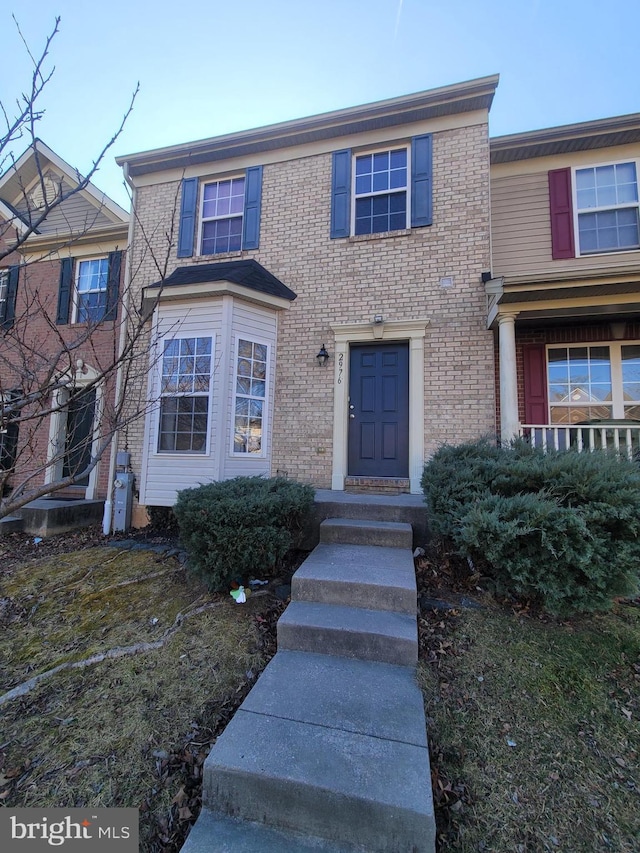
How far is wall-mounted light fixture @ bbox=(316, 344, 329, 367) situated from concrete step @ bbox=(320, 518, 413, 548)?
9.34ft

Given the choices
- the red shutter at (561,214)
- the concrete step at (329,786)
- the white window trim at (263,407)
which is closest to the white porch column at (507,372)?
the red shutter at (561,214)

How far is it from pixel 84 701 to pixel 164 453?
383 centimetres

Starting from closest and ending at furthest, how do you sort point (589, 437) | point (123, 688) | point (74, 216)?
1. point (123, 688)
2. point (589, 437)
3. point (74, 216)

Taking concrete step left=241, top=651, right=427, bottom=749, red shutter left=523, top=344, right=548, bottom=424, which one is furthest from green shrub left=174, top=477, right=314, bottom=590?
red shutter left=523, top=344, right=548, bottom=424

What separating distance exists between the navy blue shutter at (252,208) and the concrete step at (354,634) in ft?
→ 20.2

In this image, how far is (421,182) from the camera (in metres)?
6.19

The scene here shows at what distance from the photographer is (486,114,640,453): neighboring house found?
6.12 m

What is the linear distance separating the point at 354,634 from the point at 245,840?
1211 millimetres

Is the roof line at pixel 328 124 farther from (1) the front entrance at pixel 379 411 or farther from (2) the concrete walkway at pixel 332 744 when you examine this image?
(2) the concrete walkway at pixel 332 744

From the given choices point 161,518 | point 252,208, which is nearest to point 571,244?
point 252,208

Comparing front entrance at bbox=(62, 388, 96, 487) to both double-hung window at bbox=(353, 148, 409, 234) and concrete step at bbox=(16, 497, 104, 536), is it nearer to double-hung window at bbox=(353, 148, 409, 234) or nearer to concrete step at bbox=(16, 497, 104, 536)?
concrete step at bbox=(16, 497, 104, 536)

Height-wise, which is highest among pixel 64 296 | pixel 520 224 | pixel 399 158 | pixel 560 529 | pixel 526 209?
pixel 399 158

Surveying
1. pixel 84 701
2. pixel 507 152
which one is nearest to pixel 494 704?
pixel 84 701

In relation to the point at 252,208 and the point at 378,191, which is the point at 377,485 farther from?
the point at 252,208
